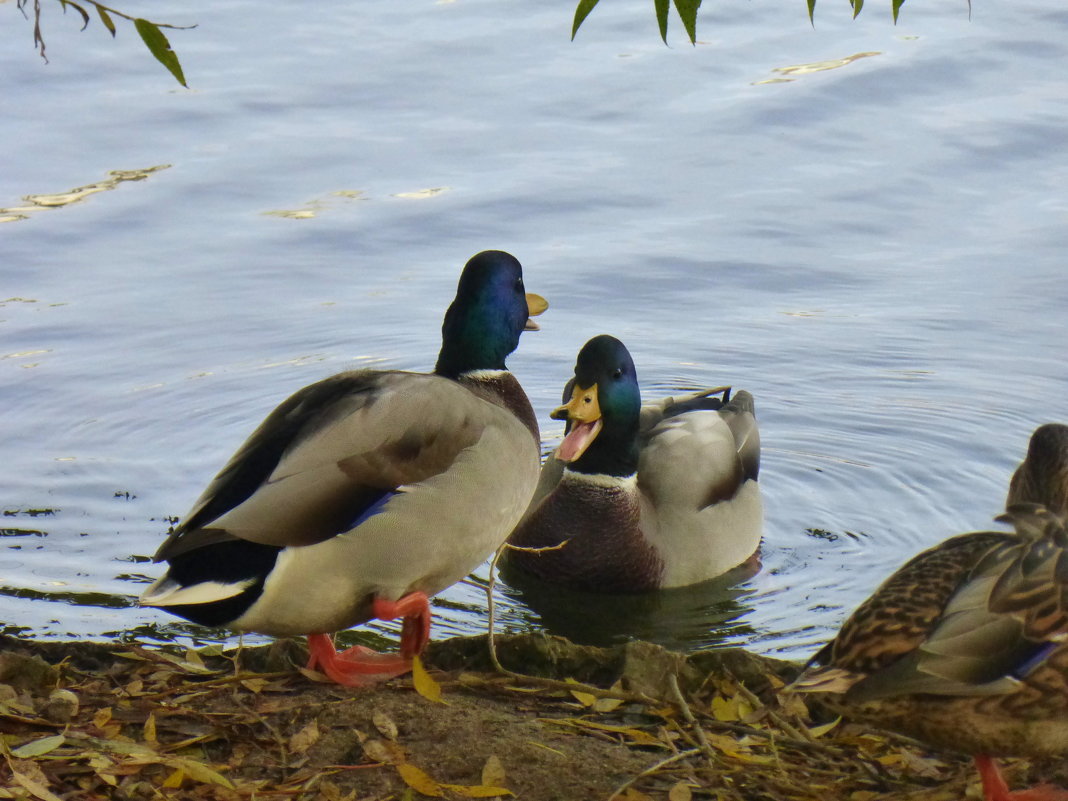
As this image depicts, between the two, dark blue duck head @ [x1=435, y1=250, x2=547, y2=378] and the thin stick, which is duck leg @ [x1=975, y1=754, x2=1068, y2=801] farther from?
dark blue duck head @ [x1=435, y1=250, x2=547, y2=378]

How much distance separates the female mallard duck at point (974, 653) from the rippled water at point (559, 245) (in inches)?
90.7

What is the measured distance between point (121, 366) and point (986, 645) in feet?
18.3

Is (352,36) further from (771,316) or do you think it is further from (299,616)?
(299,616)

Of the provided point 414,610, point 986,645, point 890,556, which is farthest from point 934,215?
point 986,645

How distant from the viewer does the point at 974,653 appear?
3.35 metres

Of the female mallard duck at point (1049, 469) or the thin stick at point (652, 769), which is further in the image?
the female mallard duck at point (1049, 469)

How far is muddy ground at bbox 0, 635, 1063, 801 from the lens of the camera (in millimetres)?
3621

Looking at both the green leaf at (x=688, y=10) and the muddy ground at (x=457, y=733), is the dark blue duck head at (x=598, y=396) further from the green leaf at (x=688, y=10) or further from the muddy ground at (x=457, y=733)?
the green leaf at (x=688, y=10)

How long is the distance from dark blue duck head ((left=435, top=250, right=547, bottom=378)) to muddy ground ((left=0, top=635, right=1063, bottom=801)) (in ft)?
4.36

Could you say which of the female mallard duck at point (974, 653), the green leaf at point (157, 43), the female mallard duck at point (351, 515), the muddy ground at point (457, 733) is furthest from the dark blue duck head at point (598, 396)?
the green leaf at point (157, 43)

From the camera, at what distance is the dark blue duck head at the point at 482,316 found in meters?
5.55

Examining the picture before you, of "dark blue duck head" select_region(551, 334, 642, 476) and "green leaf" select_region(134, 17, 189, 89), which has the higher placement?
"green leaf" select_region(134, 17, 189, 89)

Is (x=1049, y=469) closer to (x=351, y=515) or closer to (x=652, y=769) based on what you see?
(x=652, y=769)

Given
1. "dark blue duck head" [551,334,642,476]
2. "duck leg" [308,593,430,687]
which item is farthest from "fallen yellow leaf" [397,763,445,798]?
"dark blue duck head" [551,334,642,476]
